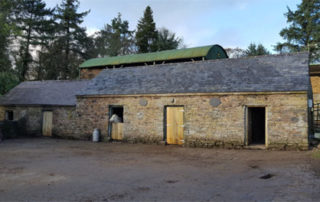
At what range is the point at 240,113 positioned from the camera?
12320 millimetres

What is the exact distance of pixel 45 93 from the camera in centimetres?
2073

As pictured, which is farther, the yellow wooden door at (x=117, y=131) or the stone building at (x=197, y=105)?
the yellow wooden door at (x=117, y=131)

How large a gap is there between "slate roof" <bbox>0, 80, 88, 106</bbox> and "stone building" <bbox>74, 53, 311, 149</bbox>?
2698 mm

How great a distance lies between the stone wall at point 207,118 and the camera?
1131 cm

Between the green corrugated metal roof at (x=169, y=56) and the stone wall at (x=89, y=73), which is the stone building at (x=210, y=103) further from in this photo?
the stone wall at (x=89, y=73)

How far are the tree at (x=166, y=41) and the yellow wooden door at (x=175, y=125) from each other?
2532 centimetres

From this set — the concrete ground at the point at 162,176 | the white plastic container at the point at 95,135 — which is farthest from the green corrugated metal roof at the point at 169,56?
the concrete ground at the point at 162,176

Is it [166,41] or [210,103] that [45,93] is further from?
[166,41]

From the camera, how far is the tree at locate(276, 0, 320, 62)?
30000mm

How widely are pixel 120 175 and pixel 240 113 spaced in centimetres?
692

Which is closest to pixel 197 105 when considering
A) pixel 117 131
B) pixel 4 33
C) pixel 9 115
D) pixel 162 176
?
pixel 117 131

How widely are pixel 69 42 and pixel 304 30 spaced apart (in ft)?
102

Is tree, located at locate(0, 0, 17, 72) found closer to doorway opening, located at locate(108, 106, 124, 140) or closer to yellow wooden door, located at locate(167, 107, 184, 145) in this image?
doorway opening, located at locate(108, 106, 124, 140)

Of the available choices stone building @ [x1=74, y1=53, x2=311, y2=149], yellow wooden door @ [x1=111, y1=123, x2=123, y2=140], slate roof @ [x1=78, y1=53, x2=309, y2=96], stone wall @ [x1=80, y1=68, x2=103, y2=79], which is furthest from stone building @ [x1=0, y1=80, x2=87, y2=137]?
stone wall @ [x1=80, y1=68, x2=103, y2=79]
